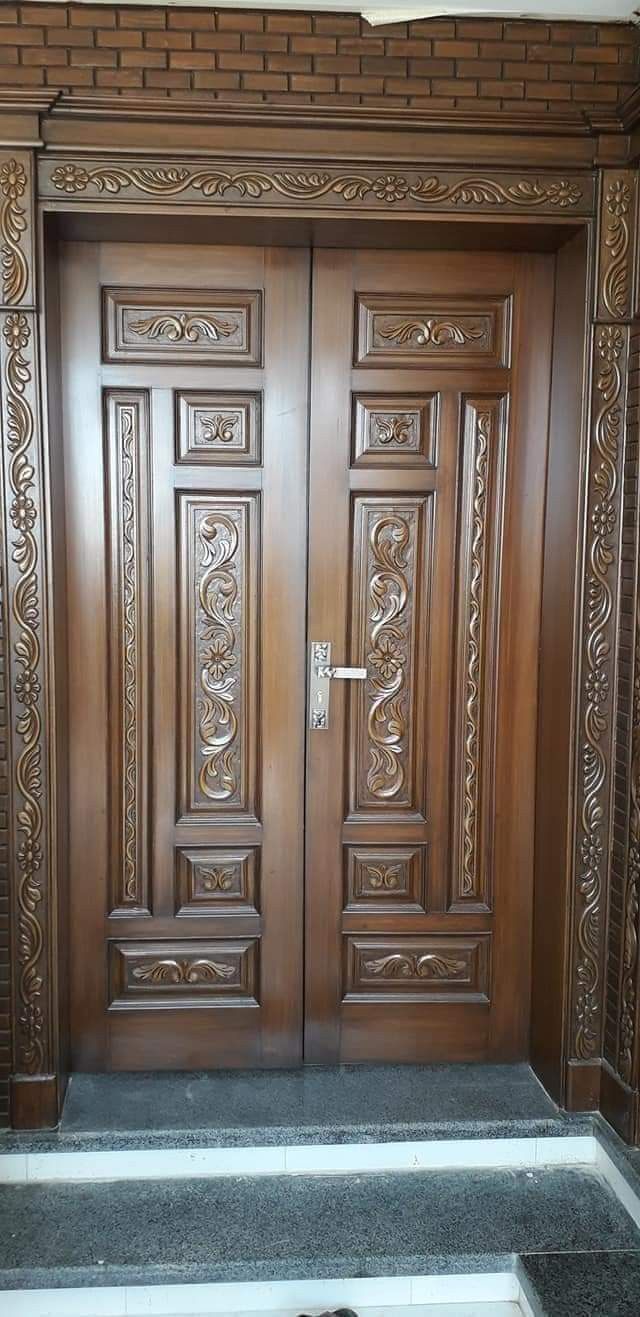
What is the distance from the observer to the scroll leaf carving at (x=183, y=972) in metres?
2.62

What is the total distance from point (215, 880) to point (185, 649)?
583 millimetres

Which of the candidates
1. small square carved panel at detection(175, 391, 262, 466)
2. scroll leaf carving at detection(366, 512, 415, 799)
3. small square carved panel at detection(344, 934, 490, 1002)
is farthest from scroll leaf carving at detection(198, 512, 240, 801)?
small square carved panel at detection(344, 934, 490, 1002)

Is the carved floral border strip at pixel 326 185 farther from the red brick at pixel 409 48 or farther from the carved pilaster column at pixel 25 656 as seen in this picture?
the red brick at pixel 409 48

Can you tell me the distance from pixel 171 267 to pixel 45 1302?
225 centimetres

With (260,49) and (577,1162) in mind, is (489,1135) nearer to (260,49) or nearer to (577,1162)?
(577,1162)

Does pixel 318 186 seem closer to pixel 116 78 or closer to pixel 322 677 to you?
pixel 116 78

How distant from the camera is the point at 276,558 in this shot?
8.40 feet

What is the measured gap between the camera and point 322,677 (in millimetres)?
2582

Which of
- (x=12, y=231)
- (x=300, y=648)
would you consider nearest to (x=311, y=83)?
(x=12, y=231)

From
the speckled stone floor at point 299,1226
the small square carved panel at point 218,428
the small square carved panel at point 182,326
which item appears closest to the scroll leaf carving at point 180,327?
the small square carved panel at point 182,326

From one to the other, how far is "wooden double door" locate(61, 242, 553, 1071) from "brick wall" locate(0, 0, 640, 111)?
1.17 ft

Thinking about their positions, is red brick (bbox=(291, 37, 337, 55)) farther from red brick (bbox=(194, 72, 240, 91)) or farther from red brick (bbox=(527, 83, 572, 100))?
red brick (bbox=(527, 83, 572, 100))

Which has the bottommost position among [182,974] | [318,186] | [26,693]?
[182,974]

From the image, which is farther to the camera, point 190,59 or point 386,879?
point 386,879
